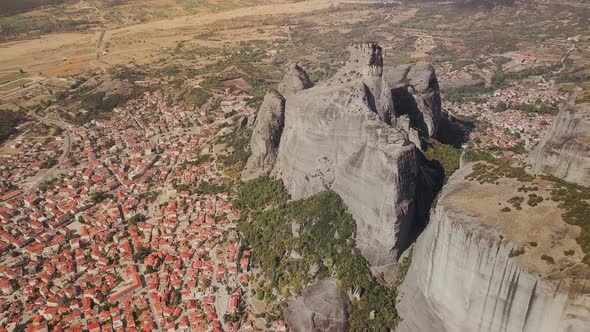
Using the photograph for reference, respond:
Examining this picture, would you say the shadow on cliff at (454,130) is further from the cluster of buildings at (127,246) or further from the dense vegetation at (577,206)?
the cluster of buildings at (127,246)

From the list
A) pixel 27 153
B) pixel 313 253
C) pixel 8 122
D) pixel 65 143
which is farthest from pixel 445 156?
pixel 8 122

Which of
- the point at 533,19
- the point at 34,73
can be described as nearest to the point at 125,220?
the point at 34,73

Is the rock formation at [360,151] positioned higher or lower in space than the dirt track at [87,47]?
higher

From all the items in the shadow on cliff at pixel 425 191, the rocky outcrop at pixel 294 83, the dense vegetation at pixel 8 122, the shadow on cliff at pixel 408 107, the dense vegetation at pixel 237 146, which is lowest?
the dense vegetation at pixel 8 122

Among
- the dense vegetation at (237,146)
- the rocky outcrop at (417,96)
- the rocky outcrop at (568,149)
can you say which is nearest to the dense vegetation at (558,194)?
the rocky outcrop at (568,149)

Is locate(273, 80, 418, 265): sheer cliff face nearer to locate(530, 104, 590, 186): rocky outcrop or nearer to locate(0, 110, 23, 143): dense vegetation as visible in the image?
locate(530, 104, 590, 186): rocky outcrop

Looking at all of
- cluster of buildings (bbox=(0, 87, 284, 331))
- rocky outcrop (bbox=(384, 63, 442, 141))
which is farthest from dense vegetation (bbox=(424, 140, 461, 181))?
cluster of buildings (bbox=(0, 87, 284, 331))

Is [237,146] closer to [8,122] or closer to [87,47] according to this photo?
[8,122]
